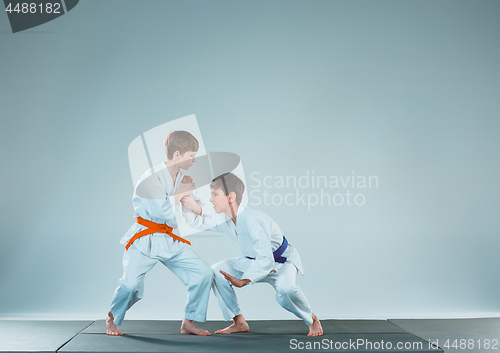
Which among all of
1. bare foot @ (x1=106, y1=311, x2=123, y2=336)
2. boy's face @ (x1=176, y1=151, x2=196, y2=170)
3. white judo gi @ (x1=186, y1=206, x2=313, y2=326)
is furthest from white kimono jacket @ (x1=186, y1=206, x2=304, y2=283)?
bare foot @ (x1=106, y1=311, x2=123, y2=336)

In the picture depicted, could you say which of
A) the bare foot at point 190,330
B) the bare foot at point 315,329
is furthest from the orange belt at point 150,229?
the bare foot at point 315,329

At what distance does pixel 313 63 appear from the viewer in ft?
13.0

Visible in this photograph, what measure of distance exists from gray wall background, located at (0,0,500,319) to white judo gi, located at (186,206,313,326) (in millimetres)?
985

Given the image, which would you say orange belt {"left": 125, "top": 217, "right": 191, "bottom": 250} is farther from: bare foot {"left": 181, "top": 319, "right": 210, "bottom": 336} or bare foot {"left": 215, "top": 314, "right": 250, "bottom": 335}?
Answer: bare foot {"left": 215, "top": 314, "right": 250, "bottom": 335}

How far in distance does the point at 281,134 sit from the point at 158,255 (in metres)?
1.69

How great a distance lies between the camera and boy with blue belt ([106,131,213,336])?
2.60m

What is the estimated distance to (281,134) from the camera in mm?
3857

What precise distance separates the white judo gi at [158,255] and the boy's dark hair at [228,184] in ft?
0.77

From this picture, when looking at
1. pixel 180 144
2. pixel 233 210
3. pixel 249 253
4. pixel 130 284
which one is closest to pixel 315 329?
pixel 249 253

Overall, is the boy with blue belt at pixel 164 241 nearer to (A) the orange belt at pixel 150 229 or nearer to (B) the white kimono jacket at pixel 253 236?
(A) the orange belt at pixel 150 229

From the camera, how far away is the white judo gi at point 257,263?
258 centimetres

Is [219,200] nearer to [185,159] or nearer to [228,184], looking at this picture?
[228,184]

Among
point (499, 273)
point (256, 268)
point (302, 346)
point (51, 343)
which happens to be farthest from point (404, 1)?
point (51, 343)

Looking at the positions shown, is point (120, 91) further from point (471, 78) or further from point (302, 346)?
point (471, 78)
